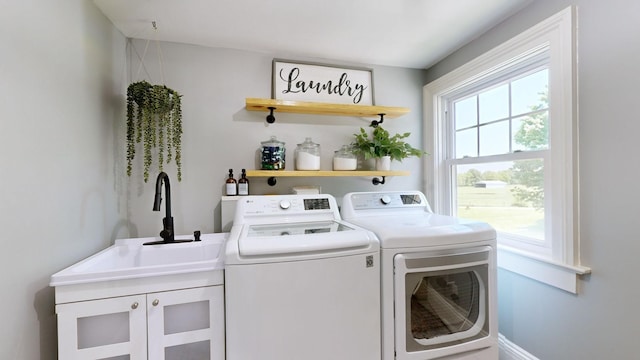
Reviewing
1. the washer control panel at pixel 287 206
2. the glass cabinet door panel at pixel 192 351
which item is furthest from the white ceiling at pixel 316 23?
the glass cabinet door panel at pixel 192 351

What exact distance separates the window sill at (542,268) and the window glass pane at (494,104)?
2.94ft

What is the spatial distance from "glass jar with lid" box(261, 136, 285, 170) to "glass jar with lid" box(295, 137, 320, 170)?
0.13 meters

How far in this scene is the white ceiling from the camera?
4.96 feet

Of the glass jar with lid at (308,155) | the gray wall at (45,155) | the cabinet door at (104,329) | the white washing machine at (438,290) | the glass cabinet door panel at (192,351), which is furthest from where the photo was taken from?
the glass jar with lid at (308,155)

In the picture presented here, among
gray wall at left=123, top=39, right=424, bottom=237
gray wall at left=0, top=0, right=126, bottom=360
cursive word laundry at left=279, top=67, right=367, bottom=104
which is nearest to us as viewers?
gray wall at left=0, top=0, right=126, bottom=360

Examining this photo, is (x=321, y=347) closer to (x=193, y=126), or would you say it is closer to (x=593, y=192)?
(x=593, y=192)

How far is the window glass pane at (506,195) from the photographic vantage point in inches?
62.6

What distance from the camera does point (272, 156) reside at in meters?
1.93

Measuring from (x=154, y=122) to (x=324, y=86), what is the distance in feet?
4.09

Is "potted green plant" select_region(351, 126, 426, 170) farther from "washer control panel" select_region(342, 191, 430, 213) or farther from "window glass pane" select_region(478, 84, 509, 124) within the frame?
"window glass pane" select_region(478, 84, 509, 124)

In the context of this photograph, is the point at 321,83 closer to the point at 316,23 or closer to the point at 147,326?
the point at 316,23

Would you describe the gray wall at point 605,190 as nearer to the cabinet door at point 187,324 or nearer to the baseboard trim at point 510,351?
the baseboard trim at point 510,351

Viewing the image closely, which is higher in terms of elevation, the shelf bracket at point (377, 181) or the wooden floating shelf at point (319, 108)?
the wooden floating shelf at point (319, 108)

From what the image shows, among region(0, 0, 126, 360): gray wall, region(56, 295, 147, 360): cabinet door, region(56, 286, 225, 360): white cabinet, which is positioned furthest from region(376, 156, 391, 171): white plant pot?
region(0, 0, 126, 360): gray wall
